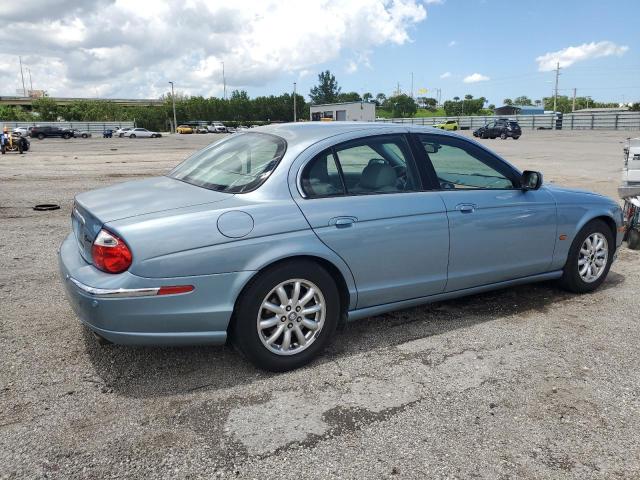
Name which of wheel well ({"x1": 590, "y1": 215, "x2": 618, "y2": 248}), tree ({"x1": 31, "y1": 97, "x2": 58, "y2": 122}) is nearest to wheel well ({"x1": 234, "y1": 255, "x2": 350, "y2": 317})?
wheel well ({"x1": 590, "y1": 215, "x2": 618, "y2": 248})

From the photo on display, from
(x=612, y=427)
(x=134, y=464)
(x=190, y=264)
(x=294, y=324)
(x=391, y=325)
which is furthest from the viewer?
(x=391, y=325)

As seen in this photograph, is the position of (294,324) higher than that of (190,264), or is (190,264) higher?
(190,264)

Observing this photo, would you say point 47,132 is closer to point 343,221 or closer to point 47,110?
point 47,110

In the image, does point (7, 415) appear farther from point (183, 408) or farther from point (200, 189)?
point (200, 189)

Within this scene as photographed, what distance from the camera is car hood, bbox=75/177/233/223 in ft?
10.8

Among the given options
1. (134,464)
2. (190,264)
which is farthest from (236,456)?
(190,264)

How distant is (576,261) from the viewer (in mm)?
4883

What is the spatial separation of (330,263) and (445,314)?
1.46 meters

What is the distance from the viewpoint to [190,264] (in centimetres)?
310

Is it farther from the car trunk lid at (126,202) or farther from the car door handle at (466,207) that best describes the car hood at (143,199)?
the car door handle at (466,207)

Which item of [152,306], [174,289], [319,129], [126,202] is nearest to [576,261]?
[319,129]

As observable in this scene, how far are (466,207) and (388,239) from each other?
0.79 metres

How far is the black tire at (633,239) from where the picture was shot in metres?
6.75

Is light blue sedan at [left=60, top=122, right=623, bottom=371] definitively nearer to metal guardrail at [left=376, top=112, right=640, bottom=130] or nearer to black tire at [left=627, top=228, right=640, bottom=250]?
black tire at [left=627, top=228, right=640, bottom=250]
